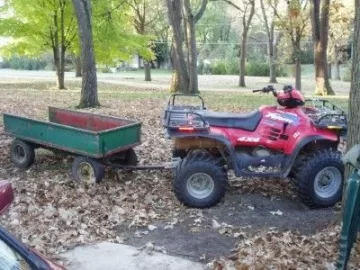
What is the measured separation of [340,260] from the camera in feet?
12.9

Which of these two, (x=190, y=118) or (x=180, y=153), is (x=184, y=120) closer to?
(x=190, y=118)

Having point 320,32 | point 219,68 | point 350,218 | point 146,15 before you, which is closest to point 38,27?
point 320,32

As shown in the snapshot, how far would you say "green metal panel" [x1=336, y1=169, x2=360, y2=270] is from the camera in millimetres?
3781

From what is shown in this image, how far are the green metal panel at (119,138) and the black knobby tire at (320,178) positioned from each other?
2286 mm

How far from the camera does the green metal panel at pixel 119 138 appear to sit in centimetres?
695

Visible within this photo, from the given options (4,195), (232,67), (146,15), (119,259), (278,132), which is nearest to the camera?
(4,195)

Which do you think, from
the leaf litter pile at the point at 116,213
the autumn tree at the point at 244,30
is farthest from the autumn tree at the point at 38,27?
the leaf litter pile at the point at 116,213

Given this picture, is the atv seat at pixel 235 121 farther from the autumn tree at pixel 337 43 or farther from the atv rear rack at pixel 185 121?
the autumn tree at pixel 337 43

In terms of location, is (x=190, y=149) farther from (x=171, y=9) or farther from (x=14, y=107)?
(x=171, y=9)

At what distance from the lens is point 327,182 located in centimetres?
653

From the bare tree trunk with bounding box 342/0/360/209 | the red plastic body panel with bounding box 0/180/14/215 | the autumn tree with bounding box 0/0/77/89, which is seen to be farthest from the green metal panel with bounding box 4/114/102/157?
the autumn tree with bounding box 0/0/77/89

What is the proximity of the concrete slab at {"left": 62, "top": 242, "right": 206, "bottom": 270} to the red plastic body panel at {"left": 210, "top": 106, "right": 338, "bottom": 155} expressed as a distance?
1.94 metres

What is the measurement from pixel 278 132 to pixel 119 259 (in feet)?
8.55

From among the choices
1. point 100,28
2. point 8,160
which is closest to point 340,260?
point 8,160
